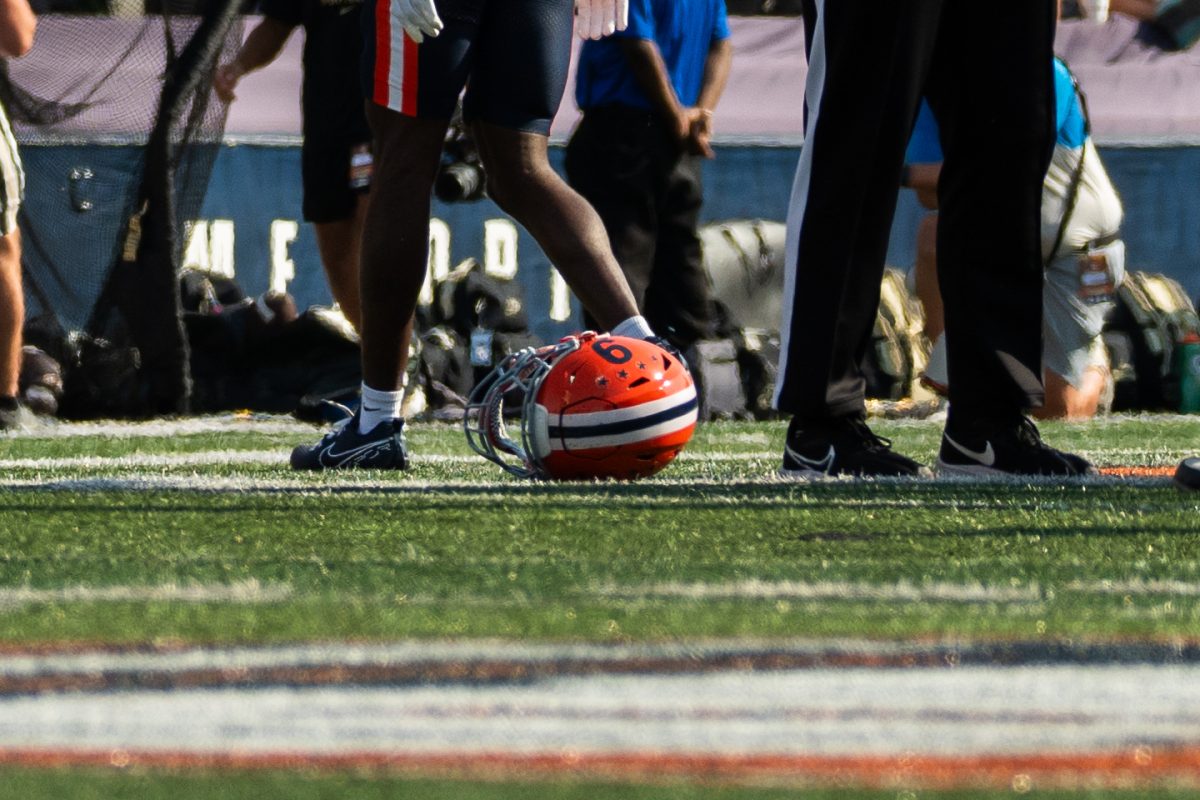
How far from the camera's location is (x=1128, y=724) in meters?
1.63

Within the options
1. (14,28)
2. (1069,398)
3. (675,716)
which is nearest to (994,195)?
(675,716)

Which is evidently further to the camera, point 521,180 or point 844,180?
point 521,180

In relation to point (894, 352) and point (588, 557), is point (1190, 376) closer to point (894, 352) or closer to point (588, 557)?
point (894, 352)

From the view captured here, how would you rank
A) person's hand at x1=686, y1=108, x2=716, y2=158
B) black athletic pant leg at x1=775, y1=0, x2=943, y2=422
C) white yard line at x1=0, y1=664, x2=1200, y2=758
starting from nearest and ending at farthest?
white yard line at x1=0, y1=664, x2=1200, y2=758, black athletic pant leg at x1=775, y1=0, x2=943, y2=422, person's hand at x1=686, y1=108, x2=716, y2=158

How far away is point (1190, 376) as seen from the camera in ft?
30.0

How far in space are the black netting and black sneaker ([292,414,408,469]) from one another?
3918 mm

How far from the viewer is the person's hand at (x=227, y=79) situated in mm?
7457

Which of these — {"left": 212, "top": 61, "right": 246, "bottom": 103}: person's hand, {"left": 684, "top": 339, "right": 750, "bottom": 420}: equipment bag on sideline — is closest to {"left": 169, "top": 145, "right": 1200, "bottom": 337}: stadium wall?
{"left": 684, "top": 339, "right": 750, "bottom": 420}: equipment bag on sideline

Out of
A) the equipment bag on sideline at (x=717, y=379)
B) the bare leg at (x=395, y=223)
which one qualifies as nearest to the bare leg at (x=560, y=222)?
the bare leg at (x=395, y=223)

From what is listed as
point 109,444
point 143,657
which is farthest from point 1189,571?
point 109,444

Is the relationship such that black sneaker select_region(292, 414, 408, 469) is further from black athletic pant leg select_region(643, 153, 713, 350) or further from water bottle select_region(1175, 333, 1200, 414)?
water bottle select_region(1175, 333, 1200, 414)

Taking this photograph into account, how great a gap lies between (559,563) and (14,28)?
5030 mm

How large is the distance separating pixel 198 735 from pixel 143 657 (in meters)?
0.39

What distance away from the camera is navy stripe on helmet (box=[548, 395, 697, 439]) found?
4074mm
